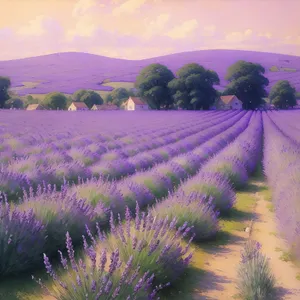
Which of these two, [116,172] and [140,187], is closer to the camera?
[140,187]

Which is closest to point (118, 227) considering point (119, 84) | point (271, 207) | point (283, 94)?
point (271, 207)

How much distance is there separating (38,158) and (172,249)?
223 inches

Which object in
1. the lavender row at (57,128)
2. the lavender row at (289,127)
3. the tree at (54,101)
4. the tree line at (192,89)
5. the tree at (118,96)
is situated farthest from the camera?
the tree at (118,96)

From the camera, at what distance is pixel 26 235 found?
373 centimetres

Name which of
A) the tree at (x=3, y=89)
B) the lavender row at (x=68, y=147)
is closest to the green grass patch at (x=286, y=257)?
the lavender row at (x=68, y=147)

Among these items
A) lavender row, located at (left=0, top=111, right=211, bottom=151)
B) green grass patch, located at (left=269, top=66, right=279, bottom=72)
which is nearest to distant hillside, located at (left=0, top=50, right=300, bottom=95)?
green grass patch, located at (left=269, top=66, right=279, bottom=72)

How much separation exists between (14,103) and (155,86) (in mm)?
29524

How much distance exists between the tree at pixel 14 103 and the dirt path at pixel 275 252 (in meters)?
67.7

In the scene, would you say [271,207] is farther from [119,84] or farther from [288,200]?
[119,84]

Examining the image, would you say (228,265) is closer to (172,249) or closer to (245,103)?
(172,249)

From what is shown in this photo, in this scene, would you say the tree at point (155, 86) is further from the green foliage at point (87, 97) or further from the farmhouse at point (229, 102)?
the green foliage at point (87, 97)

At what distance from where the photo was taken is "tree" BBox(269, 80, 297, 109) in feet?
234

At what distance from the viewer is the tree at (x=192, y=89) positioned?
5669 centimetres

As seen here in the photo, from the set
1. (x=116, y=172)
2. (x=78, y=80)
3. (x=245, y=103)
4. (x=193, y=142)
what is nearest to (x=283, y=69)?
(x=245, y=103)
